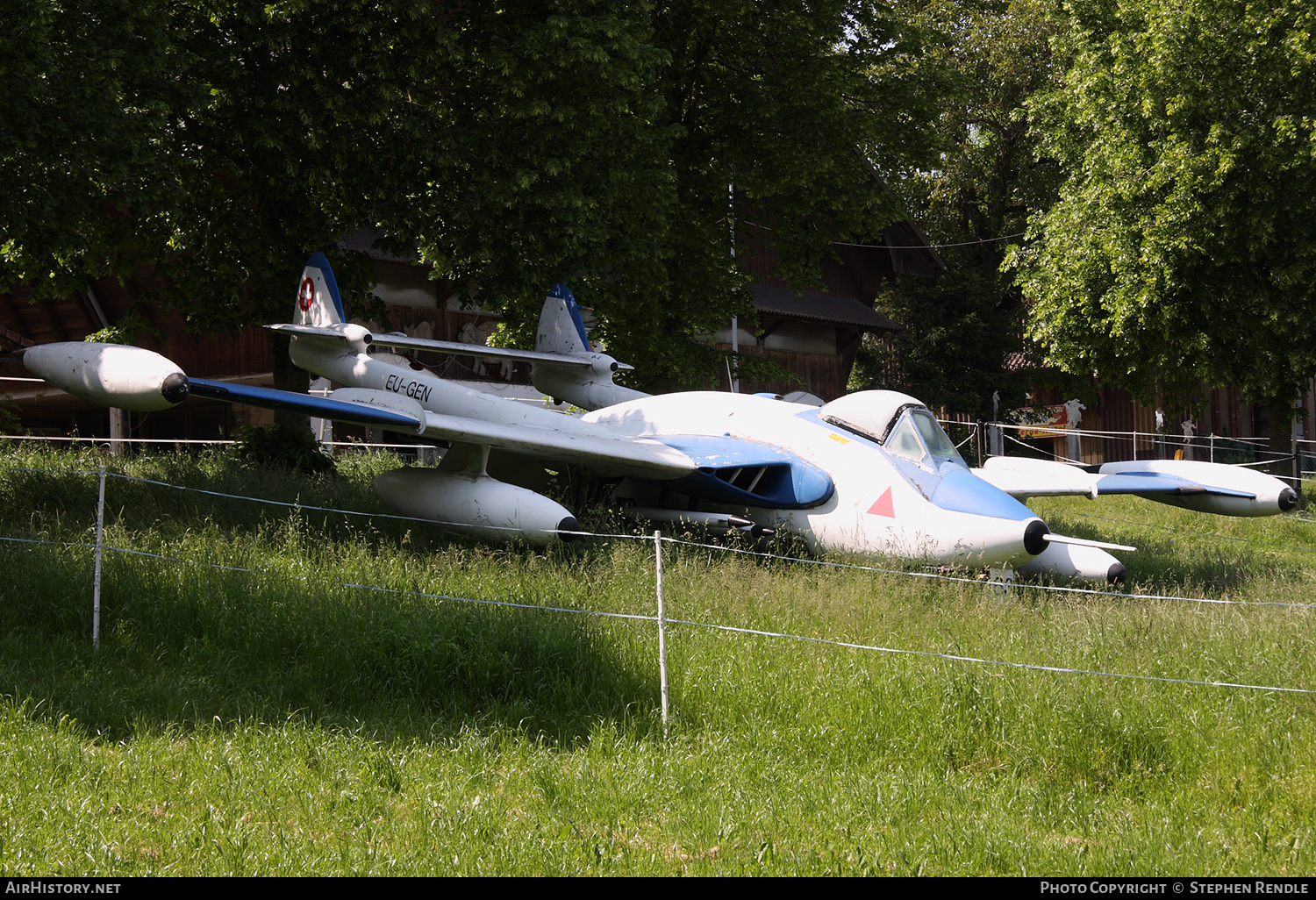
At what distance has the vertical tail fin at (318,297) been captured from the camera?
13195 mm

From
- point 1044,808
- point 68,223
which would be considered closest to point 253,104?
point 68,223

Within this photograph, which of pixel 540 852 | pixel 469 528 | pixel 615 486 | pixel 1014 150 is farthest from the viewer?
pixel 1014 150

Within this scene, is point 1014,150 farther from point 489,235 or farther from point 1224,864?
point 1224,864

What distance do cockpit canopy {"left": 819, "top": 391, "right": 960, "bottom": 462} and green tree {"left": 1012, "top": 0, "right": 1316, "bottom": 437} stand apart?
12541 millimetres

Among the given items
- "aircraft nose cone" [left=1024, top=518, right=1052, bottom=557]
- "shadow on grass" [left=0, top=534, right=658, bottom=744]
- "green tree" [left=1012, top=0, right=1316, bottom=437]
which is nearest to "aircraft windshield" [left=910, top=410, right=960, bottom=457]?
"aircraft nose cone" [left=1024, top=518, right=1052, bottom=557]

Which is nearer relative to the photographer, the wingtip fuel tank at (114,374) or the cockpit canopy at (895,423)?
the wingtip fuel tank at (114,374)

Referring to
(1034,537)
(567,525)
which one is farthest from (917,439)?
(567,525)

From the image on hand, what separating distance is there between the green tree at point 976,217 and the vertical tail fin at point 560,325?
56.1ft

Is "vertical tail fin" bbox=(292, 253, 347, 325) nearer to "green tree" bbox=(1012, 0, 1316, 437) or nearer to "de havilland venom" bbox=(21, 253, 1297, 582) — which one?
"de havilland venom" bbox=(21, 253, 1297, 582)

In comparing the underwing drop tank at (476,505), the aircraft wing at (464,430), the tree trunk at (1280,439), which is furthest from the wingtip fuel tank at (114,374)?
the tree trunk at (1280,439)

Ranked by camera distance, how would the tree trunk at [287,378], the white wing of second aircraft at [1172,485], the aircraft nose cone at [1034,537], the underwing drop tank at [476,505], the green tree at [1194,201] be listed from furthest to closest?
the green tree at [1194,201], the tree trunk at [287,378], the white wing of second aircraft at [1172,485], the underwing drop tank at [476,505], the aircraft nose cone at [1034,537]

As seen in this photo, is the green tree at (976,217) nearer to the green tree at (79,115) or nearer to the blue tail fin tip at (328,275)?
the blue tail fin tip at (328,275)

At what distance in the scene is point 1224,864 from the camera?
4.52m
